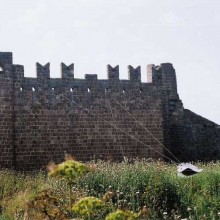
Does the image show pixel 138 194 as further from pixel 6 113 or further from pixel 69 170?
pixel 6 113

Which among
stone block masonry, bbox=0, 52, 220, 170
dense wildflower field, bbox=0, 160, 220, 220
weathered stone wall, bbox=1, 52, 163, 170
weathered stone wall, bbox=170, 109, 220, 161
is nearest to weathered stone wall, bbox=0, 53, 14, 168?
stone block masonry, bbox=0, 52, 220, 170

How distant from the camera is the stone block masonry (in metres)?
19.9

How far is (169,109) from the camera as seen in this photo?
2305cm

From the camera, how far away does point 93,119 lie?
21219mm

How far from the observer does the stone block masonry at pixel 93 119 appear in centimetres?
1986

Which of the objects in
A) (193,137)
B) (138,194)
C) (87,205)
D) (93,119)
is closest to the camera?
(87,205)

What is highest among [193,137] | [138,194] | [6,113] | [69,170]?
[6,113]

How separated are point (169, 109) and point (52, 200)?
61.5ft

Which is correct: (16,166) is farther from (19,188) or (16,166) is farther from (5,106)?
(19,188)

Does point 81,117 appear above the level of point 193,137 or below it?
above

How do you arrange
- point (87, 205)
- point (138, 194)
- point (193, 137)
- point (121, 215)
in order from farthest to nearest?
point (193, 137)
point (138, 194)
point (87, 205)
point (121, 215)

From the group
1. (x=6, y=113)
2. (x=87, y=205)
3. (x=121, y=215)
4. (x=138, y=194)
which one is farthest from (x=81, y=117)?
(x=121, y=215)

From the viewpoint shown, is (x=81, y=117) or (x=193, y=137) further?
(x=193, y=137)

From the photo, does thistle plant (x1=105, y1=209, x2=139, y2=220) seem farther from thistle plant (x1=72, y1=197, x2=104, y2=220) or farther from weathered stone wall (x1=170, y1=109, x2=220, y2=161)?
weathered stone wall (x1=170, y1=109, x2=220, y2=161)
